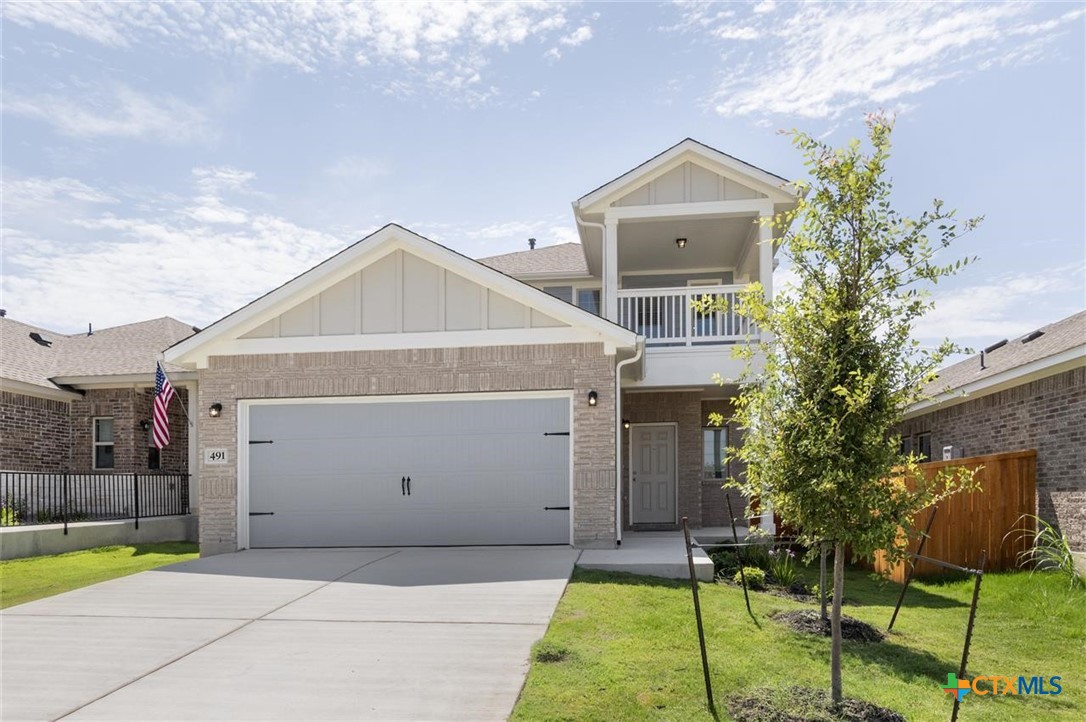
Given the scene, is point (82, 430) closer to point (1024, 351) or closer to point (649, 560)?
point (649, 560)

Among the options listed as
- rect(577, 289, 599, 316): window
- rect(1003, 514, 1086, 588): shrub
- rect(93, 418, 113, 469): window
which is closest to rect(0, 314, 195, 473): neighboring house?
rect(93, 418, 113, 469): window

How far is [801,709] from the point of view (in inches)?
187

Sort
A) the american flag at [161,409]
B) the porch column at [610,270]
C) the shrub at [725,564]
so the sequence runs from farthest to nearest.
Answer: the american flag at [161,409] < the porch column at [610,270] < the shrub at [725,564]

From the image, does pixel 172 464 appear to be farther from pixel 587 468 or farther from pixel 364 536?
pixel 587 468

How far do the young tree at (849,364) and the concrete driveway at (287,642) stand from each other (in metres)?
2.47

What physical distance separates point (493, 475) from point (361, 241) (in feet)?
13.4

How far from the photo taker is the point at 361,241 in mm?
10906

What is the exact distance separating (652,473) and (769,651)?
910 cm

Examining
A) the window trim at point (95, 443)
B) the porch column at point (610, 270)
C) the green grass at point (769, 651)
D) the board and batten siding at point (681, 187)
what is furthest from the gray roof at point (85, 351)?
the green grass at point (769, 651)

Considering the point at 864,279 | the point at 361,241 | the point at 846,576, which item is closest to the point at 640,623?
the point at 864,279

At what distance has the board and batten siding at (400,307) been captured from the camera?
428 inches

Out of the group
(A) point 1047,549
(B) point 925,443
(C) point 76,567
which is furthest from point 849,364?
(B) point 925,443

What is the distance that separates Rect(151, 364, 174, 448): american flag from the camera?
1391cm

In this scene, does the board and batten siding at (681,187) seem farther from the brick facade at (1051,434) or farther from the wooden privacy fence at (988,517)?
the wooden privacy fence at (988,517)
